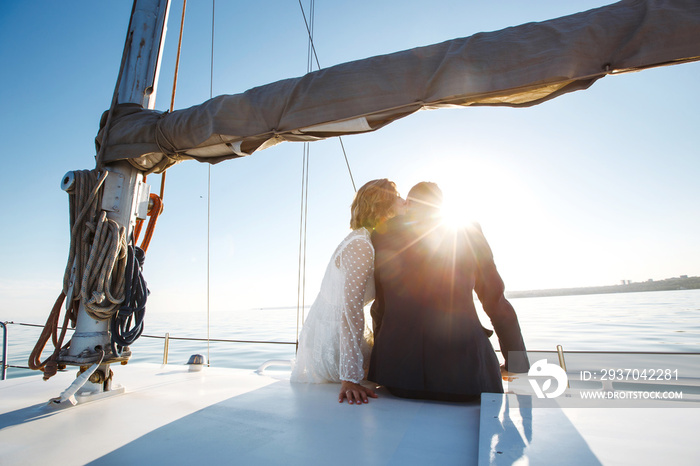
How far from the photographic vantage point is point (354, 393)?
1.70m

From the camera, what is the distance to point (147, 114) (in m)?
2.10

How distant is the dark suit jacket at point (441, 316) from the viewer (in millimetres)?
1633

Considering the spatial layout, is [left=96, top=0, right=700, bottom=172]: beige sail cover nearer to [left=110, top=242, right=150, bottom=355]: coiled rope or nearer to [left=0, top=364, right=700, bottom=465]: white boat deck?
[left=110, top=242, right=150, bottom=355]: coiled rope

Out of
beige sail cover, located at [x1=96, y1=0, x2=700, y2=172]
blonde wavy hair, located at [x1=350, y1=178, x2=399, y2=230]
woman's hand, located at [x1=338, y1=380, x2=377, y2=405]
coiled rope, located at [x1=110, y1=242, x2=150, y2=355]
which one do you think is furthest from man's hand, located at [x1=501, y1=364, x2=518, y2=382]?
coiled rope, located at [x1=110, y1=242, x2=150, y2=355]

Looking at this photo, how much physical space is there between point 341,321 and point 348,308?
8 cm

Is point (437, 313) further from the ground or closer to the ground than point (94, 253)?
closer to the ground

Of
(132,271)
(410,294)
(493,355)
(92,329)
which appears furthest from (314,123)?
(92,329)

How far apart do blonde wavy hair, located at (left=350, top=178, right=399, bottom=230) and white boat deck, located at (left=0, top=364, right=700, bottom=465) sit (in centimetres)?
94

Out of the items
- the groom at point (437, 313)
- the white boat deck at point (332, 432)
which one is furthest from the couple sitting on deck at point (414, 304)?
the white boat deck at point (332, 432)

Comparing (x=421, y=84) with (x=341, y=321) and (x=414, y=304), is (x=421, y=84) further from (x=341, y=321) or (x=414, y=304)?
(x=341, y=321)

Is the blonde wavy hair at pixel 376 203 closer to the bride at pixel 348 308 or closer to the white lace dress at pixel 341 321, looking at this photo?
the bride at pixel 348 308

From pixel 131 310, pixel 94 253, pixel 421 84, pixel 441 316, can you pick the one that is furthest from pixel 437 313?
pixel 94 253

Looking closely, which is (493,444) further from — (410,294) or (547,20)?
(547,20)

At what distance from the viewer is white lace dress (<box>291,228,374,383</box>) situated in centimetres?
187
